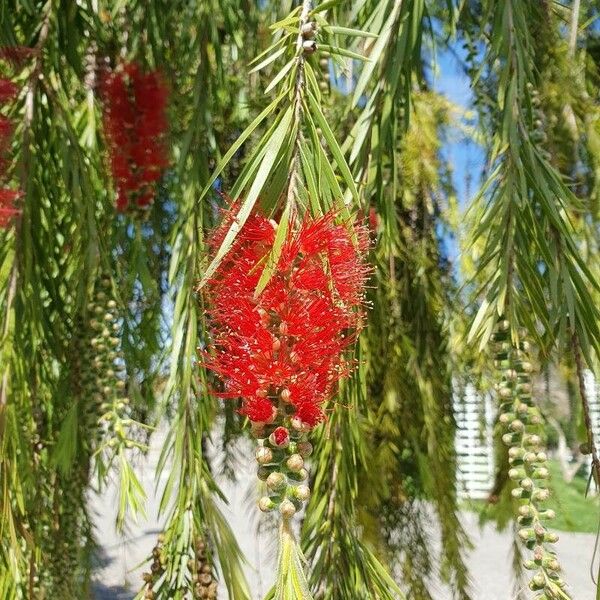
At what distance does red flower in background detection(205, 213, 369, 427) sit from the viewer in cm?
48

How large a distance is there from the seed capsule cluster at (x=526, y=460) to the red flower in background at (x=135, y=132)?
2.44ft

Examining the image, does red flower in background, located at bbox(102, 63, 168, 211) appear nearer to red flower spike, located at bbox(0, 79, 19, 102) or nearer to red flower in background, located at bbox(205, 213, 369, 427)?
red flower spike, located at bbox(0, 79, 19, 102)

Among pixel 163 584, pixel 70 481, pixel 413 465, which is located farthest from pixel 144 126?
pixel 413 465

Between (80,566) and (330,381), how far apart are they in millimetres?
1140

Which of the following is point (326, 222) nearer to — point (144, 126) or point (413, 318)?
point (144, 126)

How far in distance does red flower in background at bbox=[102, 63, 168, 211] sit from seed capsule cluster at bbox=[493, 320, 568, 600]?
74 centimetres

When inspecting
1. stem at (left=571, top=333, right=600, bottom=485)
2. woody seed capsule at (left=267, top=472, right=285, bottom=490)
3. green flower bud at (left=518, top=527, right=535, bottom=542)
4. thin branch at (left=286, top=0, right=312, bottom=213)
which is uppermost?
thin branch at (left=286, top=0, right=312, bottom=213)

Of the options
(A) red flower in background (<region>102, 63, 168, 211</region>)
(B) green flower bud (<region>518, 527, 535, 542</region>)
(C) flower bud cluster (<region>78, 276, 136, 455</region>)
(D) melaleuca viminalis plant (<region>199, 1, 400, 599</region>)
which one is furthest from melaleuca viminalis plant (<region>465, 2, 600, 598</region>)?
(A) red flower in background (<region>102, 63, 168, 211</region>)

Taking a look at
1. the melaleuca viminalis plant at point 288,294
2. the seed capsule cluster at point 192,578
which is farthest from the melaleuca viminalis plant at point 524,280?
the seed capsule cluster at point 192,578

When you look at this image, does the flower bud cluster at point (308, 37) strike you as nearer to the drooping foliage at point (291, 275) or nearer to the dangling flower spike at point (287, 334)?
the drooping foliage at point (291, 275)

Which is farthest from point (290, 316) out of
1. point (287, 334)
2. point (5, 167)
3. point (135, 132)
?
point (135, 132)

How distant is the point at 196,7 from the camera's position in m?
1.35

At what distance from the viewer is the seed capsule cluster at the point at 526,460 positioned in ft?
1.89

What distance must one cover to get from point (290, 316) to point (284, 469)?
10 cm
